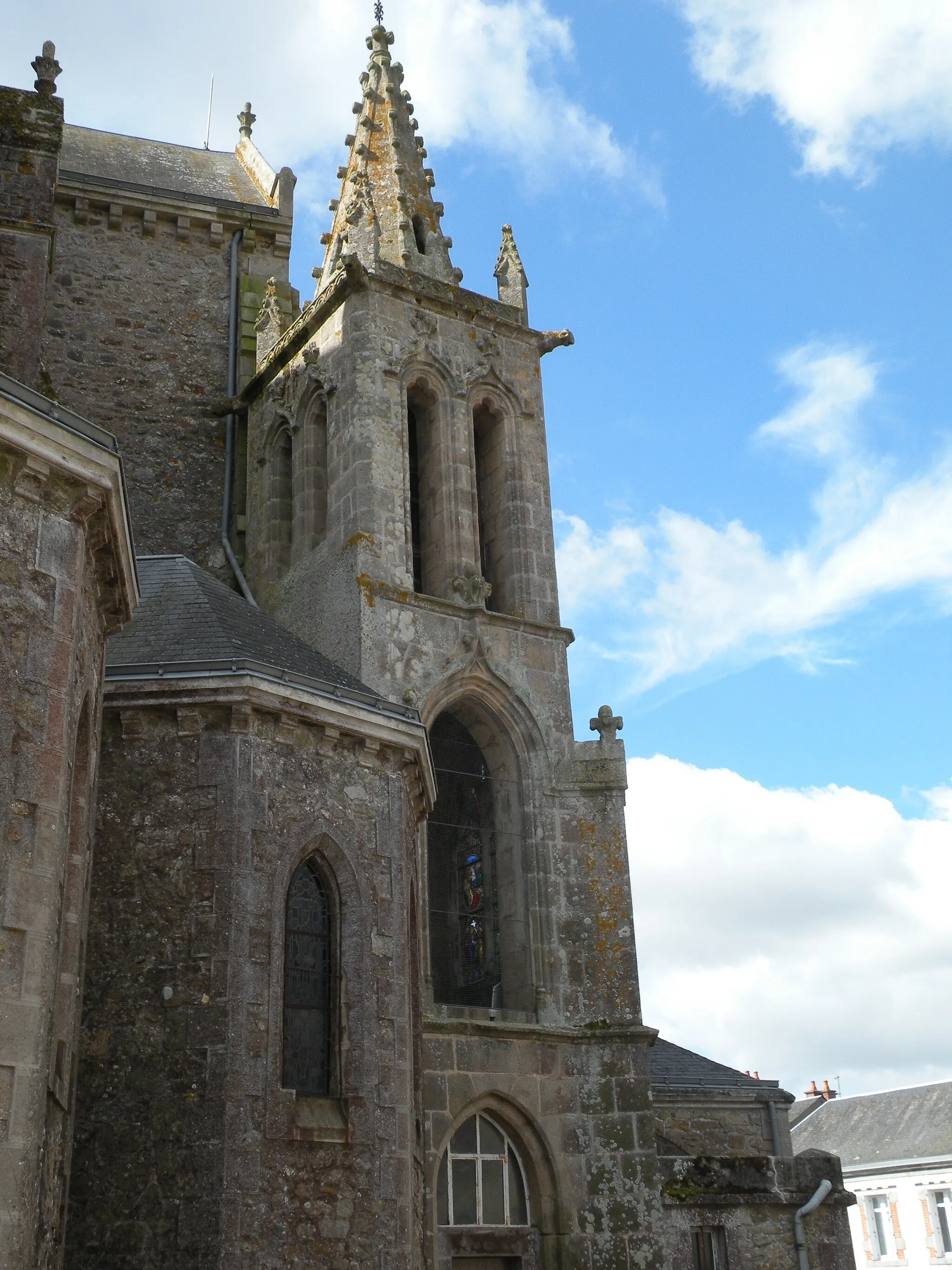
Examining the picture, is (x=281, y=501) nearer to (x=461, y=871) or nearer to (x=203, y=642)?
(x=461, y=871)

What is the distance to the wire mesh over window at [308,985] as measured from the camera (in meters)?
10.1

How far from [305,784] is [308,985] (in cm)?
145

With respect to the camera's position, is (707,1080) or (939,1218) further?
(939,1218)

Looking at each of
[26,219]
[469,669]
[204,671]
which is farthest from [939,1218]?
[26,219]

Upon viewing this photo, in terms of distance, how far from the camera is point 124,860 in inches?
390

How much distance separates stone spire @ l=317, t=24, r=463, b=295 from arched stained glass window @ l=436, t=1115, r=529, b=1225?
975 cm

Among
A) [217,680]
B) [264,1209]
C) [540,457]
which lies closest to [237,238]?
[540,457]

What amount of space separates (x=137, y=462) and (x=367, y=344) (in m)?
3.41

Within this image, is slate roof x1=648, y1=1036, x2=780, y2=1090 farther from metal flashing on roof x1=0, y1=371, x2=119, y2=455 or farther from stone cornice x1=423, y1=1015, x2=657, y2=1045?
metal flashing on roof x1=0, y1=371, x2=119, y2=455

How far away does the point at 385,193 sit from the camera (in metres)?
18.3

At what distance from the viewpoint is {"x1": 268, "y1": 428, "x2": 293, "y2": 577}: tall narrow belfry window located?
55.9ft

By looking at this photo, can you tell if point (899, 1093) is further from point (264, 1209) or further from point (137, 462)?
point (264, 1209)

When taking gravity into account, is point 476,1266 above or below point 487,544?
below

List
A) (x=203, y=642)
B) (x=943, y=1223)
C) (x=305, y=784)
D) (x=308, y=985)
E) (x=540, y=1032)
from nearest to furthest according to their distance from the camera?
1. (x=308, y=985)
2. (x=305, y=784)
3. (x=203, y=642)
4. (x=540, y=1032)
5. (x=943, y=1223)
